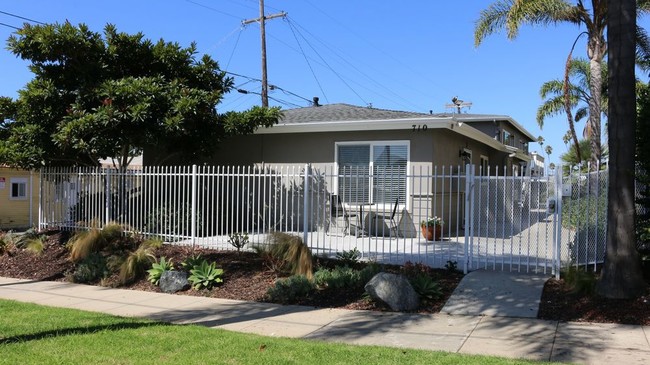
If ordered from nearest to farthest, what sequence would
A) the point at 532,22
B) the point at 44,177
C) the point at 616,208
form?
the point at 616,208, the point at 44,177, the point at 532,22

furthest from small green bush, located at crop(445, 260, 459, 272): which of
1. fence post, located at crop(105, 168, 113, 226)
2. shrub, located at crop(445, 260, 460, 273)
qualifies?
fence post, located at crop(105, 168, 113, 226)

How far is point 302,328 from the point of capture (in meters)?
6.16

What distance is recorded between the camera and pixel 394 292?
702 centimetres

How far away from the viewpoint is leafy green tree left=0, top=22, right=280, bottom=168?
1112 centimetres

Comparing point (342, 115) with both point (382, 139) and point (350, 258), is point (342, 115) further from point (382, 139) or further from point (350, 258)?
point (350, 258)

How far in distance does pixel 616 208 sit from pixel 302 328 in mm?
4300

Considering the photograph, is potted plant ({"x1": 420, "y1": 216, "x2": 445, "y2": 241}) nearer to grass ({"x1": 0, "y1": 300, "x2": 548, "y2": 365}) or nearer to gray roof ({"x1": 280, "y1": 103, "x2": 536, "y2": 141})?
gray roof ({"x1": 280, "y1": 103, "x2": 536, "y2": 141})

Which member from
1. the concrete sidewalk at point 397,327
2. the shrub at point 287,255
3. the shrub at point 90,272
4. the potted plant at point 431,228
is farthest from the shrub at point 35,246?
the potted plant at point 431,228

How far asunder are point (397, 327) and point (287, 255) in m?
3.12

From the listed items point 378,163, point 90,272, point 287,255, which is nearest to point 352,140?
point 378,163

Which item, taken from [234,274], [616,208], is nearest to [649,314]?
[616,208]

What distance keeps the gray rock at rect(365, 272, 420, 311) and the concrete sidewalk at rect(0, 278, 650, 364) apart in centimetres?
22

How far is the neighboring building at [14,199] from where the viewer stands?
18703 millimetres

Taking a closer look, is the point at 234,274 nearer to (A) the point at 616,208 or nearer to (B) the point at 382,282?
(B) the point at 382,282
